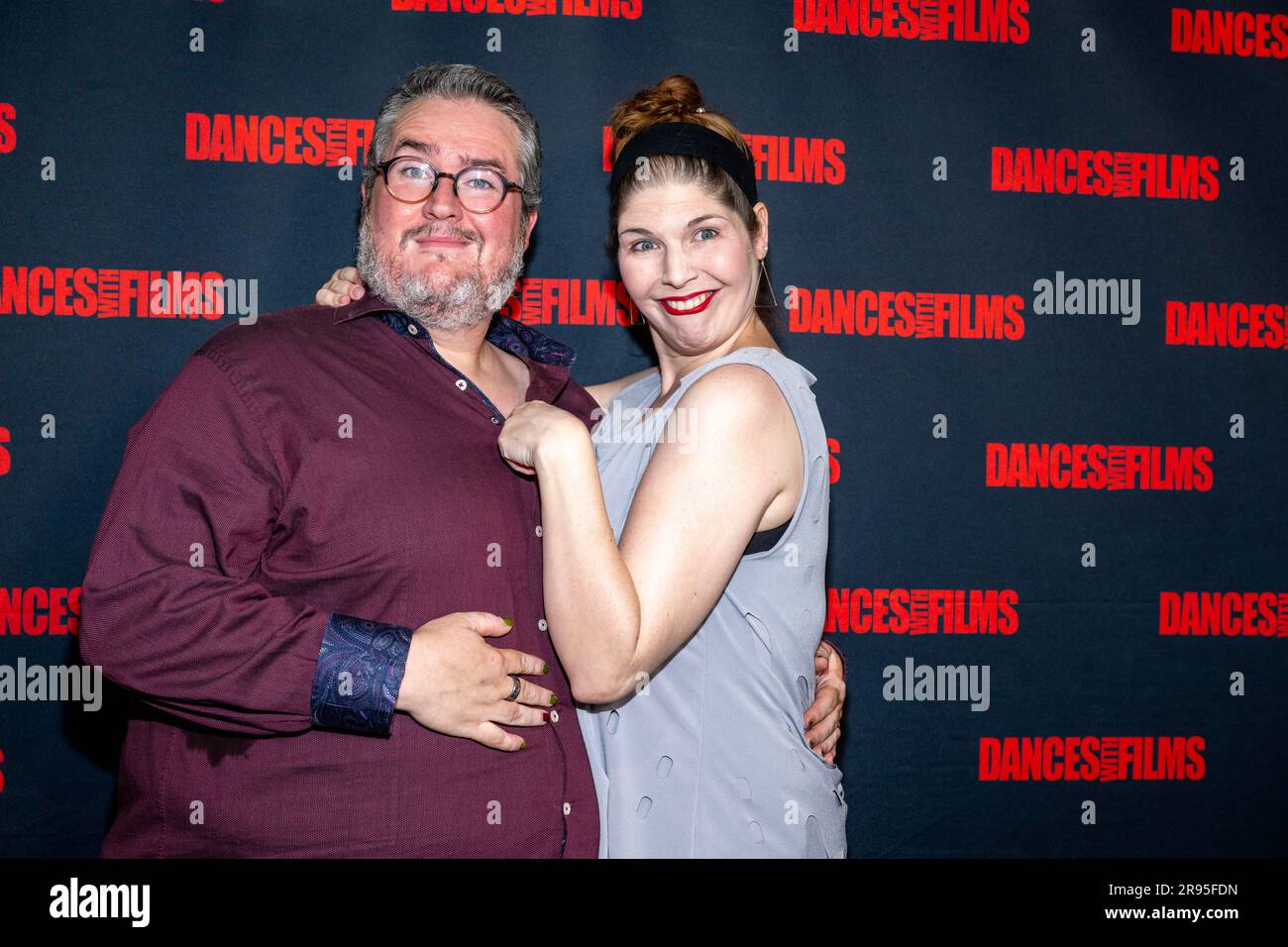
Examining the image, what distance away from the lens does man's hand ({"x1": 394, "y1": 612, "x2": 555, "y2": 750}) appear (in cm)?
133

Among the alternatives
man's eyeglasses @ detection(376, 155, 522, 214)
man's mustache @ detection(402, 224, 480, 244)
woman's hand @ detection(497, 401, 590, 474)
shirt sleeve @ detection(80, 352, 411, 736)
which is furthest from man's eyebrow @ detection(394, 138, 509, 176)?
shirt sleeve @ detection(80, 352, 411, 736)

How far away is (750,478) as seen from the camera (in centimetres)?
142

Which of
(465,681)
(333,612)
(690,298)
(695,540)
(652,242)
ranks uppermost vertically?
(652,242)

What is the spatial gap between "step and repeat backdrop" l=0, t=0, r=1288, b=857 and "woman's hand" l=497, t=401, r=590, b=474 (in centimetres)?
101

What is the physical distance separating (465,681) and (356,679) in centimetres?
16

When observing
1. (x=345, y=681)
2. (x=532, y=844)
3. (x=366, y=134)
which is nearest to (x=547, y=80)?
(x=366, y=134)

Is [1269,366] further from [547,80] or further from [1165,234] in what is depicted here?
[547,80]

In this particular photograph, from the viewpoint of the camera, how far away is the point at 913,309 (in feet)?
8.04

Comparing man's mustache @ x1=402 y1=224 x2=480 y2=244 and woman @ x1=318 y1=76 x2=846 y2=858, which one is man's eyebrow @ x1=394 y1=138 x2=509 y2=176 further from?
woman @ x1=318 y1=76 x2=846 y2=858

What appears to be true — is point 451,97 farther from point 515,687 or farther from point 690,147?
point 515,687

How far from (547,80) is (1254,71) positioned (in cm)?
206

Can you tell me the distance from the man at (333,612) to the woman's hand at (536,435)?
0.13 m

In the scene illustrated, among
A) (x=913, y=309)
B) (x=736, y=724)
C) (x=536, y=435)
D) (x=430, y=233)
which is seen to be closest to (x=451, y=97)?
(x=430, y=233)

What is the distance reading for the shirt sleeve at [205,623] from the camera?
130cm
